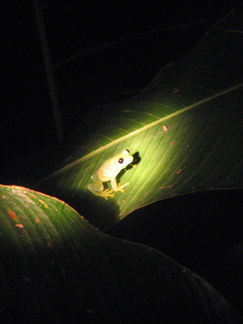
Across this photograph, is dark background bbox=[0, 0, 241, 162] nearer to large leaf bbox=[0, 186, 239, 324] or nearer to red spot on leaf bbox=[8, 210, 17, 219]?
red spot on leaf bbox=[8, 210, 17, 219]

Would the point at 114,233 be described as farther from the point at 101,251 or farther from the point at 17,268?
the point at 17,268

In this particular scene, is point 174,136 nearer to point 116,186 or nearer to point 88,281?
point 116,186

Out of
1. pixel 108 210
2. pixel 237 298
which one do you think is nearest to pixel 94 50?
pixel 108 210

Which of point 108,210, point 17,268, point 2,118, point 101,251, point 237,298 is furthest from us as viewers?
point 2,118

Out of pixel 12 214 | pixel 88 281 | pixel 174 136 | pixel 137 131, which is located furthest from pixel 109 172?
pixel 88 281

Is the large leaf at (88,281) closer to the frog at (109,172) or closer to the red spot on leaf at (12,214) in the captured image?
the red spot on leaf at (12,214)

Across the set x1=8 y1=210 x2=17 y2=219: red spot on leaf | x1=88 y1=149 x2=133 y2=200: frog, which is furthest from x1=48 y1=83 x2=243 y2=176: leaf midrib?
x1=8 y1=210 x2=17 y2=219: red spot on leaf
